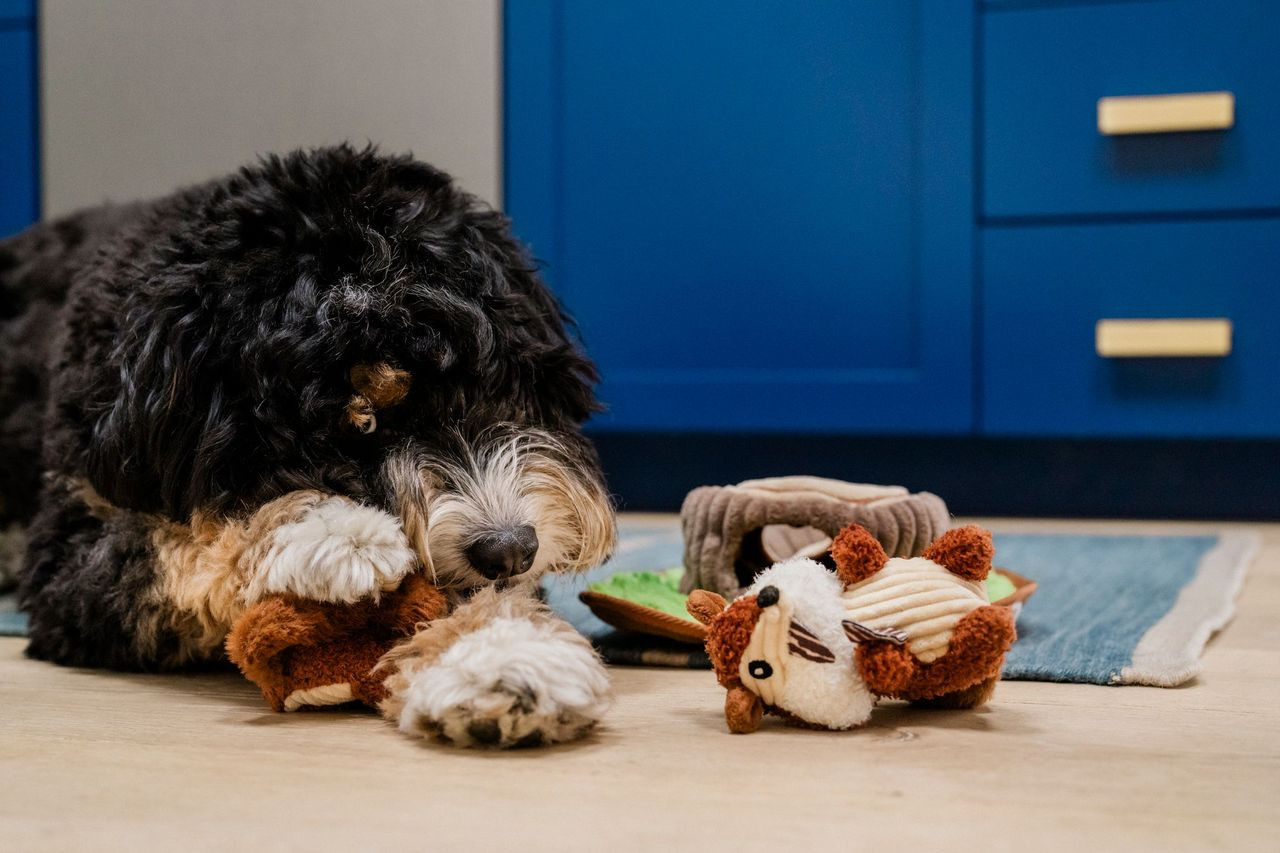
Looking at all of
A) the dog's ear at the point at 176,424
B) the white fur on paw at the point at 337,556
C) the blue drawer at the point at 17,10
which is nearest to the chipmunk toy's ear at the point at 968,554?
the white fur on paw at the point at 337,556

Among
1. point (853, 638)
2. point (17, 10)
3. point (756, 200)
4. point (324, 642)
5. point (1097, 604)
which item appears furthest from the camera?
point (17, 10)

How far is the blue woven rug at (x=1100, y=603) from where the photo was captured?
140 cm

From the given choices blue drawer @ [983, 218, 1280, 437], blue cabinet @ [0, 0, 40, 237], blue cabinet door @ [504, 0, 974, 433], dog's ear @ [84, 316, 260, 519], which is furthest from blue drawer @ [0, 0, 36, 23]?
dog's ear @ [84, 316, 260, 519]

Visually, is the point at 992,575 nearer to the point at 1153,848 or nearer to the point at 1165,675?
the point at 1165,675

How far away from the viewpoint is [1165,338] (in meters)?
2.83

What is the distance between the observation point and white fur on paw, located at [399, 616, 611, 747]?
3.39 feet

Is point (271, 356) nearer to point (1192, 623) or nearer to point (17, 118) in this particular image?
point (1192, 623)

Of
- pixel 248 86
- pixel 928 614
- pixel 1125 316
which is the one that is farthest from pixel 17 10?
pixel 928 614

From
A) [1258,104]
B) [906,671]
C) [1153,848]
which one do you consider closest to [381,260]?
[906,671]

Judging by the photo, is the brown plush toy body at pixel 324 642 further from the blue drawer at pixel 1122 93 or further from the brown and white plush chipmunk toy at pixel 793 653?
the blue drawer at pixel 1122 93

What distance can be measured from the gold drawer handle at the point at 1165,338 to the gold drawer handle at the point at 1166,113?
40 centimetres

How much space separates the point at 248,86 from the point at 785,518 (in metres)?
2.29

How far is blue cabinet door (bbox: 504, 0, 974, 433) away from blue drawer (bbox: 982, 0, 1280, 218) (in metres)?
0.09

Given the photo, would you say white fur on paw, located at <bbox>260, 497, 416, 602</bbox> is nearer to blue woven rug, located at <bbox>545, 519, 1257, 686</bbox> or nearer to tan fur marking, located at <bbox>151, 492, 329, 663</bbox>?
tan fur marking, located at <bbox>151, 492, 329, 663</bbox>
